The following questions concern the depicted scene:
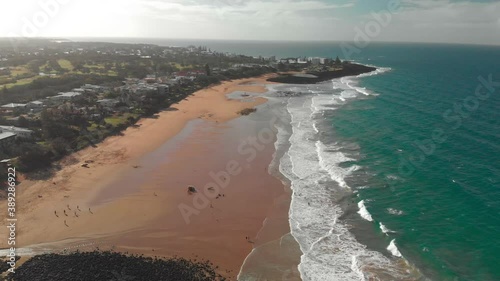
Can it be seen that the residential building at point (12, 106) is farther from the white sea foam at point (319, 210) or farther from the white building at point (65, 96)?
the white sea foam at point (319, 210)

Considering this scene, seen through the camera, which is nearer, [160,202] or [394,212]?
[394,212]

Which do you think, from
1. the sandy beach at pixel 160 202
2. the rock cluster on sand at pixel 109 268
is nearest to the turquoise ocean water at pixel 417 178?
the sandy beach at pixel 160 202

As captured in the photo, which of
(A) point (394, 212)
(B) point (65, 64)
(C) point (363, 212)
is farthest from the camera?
(B) point (65, 64)

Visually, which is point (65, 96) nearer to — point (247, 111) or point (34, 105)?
point (34, 105)

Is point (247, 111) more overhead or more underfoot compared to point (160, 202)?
more overhead

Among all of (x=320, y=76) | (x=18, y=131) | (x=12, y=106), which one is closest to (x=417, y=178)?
(x=18, y=131)

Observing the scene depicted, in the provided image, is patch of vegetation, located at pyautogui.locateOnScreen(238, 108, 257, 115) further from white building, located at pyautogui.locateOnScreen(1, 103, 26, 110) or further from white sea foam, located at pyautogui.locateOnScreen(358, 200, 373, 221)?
white sea foam, located at pyautogui.locateOnScreen(358, 200, 373, 221)

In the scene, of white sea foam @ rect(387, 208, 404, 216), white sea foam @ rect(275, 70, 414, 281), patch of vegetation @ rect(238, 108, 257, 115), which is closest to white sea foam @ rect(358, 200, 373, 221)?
white sea foam @ rect(275, 70, 414, 281)
